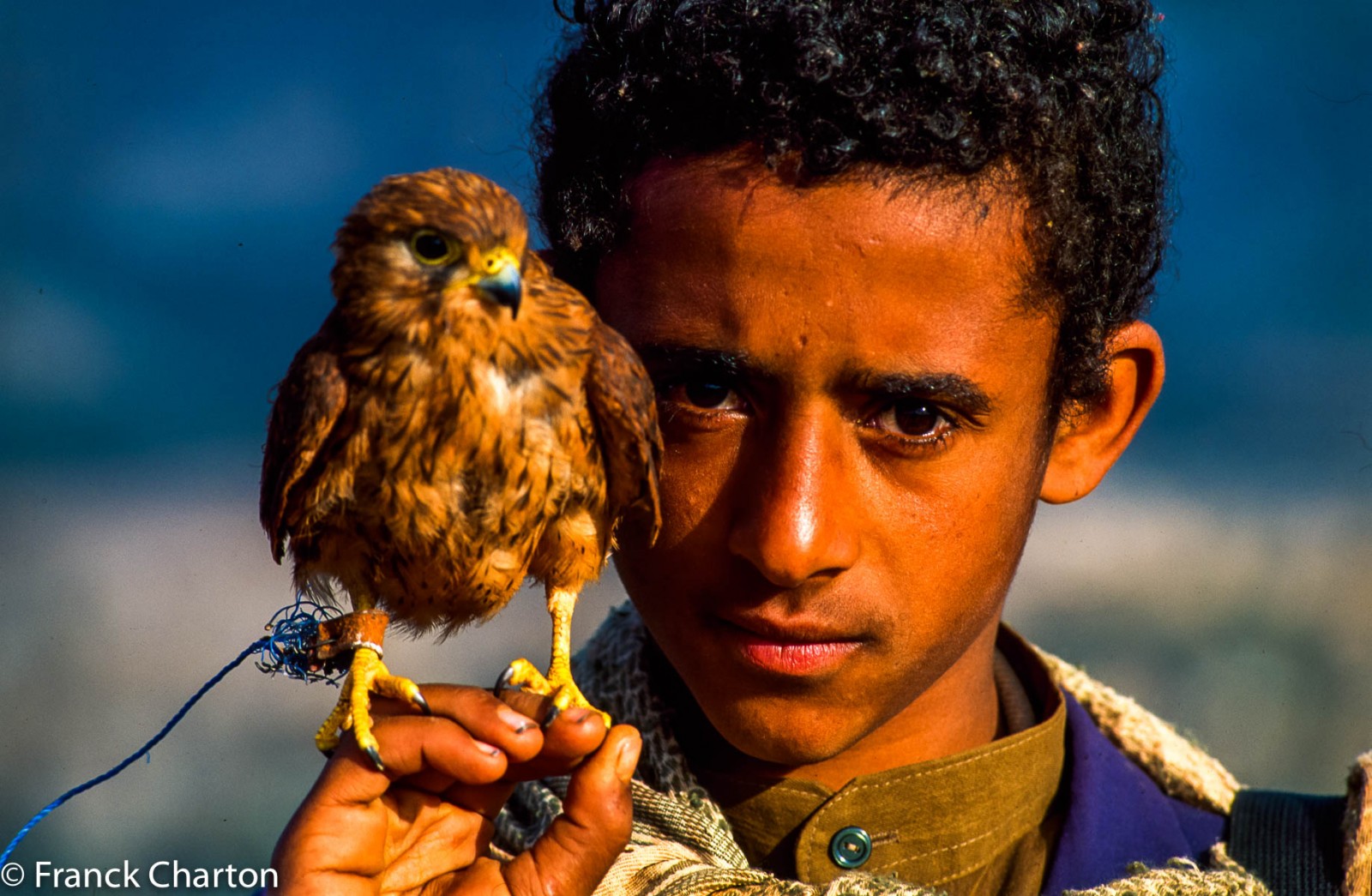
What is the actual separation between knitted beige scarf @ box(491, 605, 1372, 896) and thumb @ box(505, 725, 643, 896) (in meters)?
0.38

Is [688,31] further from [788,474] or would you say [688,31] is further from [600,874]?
[600,874]

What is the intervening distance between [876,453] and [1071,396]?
2.69ft

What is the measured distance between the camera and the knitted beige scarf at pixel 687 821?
3029 mm

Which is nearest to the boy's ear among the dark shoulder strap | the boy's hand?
the dark shoulder strap

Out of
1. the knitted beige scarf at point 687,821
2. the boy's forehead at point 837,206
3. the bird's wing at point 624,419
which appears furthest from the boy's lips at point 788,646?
the boy's forehead at point 837,206

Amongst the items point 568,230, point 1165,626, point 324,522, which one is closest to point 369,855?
point 324,522

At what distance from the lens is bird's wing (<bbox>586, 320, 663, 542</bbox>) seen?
2.63 m

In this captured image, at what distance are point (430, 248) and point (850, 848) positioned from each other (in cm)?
194

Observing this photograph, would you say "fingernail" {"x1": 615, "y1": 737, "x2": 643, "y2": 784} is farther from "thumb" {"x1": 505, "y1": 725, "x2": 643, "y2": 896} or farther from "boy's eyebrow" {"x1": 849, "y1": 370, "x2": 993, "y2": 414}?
"boy's eyebrow" {"x1": 849, "y1": 370, "x2": 993, "y2": 414}

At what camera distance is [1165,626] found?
28.8 ft

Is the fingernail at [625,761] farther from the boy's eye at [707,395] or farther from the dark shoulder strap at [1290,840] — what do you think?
the dark shoulder strap at [1290,840]

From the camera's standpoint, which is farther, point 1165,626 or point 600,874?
point 1165,626

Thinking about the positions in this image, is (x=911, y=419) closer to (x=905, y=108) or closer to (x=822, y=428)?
(x=822, y=428)

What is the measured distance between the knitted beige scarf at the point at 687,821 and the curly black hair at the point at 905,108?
3.93 ft
